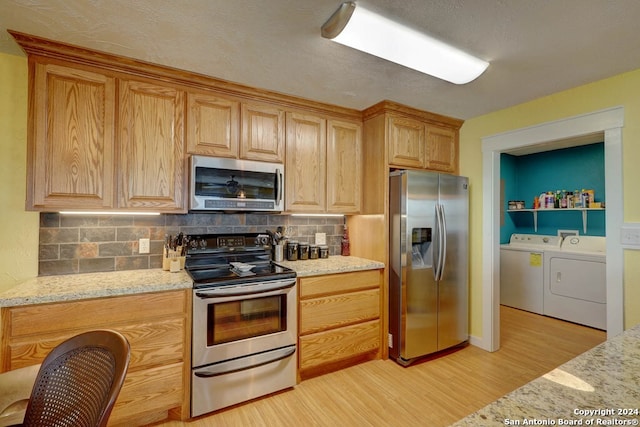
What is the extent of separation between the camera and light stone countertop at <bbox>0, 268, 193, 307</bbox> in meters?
1.52

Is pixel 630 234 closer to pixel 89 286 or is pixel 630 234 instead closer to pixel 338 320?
pixel 338 320

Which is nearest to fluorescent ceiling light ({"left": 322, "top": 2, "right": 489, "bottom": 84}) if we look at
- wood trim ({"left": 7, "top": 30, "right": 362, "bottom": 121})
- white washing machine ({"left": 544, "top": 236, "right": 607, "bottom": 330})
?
wood trim ({"left": 7, "top": 30, "right": 362, "bottom": 121})

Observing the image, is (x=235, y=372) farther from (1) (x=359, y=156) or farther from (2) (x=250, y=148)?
(1) (x=359, y=156)

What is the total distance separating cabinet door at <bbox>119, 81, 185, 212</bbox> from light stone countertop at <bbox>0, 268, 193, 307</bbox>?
0.48 metres

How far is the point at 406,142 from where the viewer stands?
278cm

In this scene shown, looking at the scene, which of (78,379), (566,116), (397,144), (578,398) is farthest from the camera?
(397,144)

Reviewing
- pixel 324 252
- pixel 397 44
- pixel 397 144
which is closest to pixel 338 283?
pixel 324 252

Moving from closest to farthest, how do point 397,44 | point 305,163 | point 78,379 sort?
point 78,379 < point 397,44 < point 305,163

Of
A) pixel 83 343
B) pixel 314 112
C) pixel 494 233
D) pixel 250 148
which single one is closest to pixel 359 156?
pixel 314 112

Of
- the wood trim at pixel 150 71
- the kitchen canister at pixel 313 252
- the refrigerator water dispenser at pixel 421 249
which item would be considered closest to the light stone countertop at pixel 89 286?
the kitchen canister at pixel 313 252

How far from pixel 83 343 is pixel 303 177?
1891mm

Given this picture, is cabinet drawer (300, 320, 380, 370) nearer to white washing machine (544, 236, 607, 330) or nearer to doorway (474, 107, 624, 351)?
doorway (474, 107, 624, 351)

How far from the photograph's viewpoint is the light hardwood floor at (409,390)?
1890 millimetres

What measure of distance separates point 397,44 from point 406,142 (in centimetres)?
127
